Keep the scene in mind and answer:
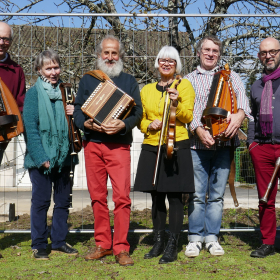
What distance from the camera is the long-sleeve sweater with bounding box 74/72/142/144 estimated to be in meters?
4.10

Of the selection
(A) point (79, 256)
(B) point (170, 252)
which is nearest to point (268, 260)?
(B) point (170, 252)

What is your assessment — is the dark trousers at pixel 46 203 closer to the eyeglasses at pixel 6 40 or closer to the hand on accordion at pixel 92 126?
the hand on accordion at pixel 92 126

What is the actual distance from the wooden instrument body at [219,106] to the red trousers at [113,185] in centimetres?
89

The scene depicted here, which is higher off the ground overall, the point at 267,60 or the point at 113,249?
the point at 267,60

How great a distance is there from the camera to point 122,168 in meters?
4.13

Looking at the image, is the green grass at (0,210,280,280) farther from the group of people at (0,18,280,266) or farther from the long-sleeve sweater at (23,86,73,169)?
the long-sleeve sweater at (23,86,73,169)

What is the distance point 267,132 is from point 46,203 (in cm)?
243

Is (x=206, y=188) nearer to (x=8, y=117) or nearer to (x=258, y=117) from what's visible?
(x=258, y=117)

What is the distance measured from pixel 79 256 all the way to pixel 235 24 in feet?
11.1

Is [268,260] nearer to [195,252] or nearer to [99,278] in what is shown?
[195,252]

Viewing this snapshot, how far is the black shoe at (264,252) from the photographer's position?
4.31 meters

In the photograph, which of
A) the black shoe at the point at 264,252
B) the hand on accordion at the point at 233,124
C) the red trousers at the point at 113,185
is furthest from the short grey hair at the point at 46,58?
the black shoe at the point at 264,252

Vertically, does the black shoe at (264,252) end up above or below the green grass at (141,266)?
above

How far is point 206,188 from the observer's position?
14.6 feet
